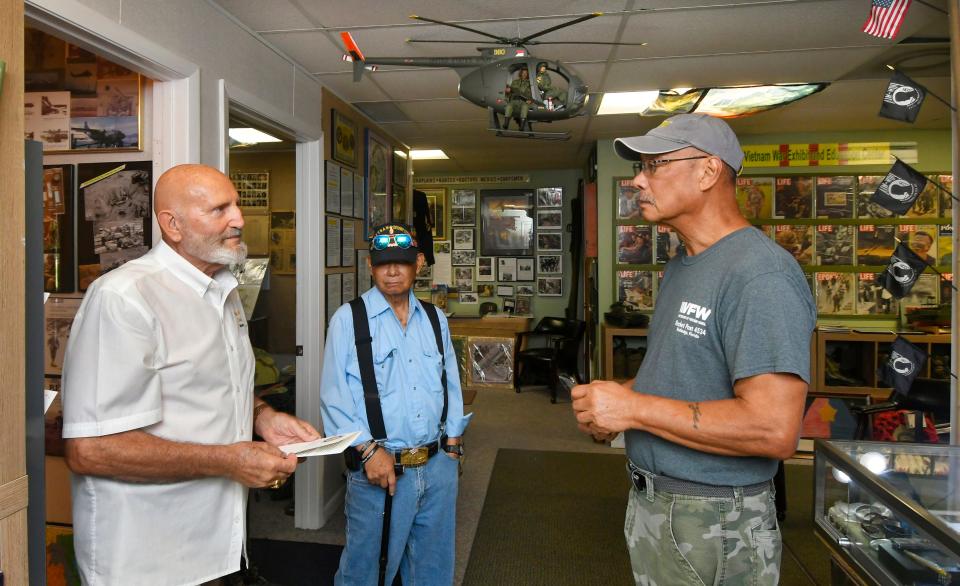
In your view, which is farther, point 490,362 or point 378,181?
point 490,362

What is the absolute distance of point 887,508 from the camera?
141cm

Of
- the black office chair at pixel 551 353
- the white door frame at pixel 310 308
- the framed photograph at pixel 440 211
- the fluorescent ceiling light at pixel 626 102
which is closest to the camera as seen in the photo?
the white door frame at pixel 310 308

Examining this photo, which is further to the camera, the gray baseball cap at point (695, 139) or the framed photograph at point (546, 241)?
the framed photograph at point (546, 241)

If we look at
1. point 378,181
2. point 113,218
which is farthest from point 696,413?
point 378,181

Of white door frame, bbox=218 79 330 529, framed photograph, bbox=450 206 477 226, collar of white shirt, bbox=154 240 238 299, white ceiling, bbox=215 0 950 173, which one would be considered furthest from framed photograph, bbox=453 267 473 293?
collar of white shirt, bbox=154 240 238 299

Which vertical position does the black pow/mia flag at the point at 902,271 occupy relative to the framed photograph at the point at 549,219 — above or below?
below

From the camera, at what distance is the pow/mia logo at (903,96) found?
2064 mm

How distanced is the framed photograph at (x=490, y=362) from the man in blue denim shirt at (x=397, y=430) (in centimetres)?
506

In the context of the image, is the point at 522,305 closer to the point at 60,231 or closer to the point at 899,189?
the point at 899,189

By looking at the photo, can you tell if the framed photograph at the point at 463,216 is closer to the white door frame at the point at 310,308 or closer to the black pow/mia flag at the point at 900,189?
the white door frame at the point at 310,308

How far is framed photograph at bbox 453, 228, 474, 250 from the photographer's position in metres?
8.20

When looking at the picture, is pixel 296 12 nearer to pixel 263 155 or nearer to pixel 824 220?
pixel 263 155

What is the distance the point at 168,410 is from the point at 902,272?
2.58 metres

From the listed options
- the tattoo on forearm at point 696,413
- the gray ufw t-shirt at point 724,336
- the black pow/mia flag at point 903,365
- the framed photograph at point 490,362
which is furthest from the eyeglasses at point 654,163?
the framed photograph at point 490,362
